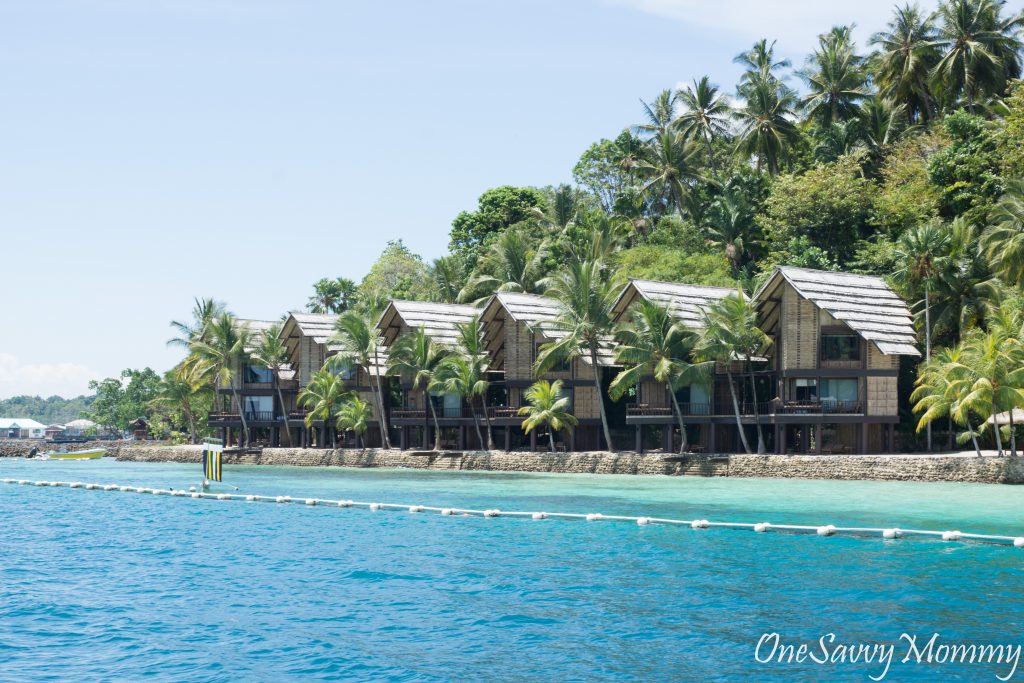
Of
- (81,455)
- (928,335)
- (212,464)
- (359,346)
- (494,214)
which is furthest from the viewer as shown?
(81,455)

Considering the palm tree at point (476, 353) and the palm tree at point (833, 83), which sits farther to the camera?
the palm tree at point (833, 83)

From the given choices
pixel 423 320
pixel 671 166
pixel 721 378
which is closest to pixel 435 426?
pixel 423 320

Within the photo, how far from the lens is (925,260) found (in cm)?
4738

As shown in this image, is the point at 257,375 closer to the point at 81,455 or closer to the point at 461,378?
the point at 461,378

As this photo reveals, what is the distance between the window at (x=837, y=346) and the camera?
45625 mm

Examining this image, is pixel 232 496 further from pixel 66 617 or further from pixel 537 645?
pixel 537 645

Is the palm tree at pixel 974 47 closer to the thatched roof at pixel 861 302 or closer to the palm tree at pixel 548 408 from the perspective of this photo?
the thatched roof at pixel 861 302

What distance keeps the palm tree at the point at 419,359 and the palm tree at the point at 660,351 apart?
12418 millimetres

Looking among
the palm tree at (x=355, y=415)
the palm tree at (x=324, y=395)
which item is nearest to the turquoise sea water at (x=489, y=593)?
the palm tree at (x=355, y=415)

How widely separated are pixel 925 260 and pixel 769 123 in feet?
74.9

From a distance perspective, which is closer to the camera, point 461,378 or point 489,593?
point 489,593

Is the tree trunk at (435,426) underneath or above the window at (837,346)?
underneath

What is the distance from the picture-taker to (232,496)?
37.8m

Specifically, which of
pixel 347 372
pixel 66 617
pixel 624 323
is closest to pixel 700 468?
pixel 624 323
